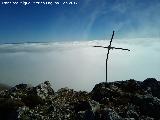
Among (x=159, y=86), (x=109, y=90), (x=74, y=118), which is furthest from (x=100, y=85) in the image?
(x=74, y=118)

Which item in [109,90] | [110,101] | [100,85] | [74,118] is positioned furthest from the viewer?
[100,85]

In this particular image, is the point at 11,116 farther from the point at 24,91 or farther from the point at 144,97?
the point at 144,97

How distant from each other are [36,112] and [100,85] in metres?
16.2

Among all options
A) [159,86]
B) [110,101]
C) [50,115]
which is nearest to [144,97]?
[110,101]

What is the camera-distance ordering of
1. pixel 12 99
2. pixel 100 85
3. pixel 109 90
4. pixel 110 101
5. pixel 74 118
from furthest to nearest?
pixel 100 85 < pixel 109 90 < pixel 110 101 < pixel 12 99 < pixel 74 118

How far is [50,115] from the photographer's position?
4088cm

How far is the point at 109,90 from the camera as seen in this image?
50969mm

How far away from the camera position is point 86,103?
4278cm

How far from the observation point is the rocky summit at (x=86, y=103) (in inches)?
1585

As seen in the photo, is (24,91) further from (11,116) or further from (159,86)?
(159,86)

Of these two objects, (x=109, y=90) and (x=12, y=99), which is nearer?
(x=12, y=99)

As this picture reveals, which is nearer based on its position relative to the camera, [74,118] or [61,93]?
[74,118]

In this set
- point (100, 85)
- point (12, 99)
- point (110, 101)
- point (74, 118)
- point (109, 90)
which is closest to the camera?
point (74, 118)

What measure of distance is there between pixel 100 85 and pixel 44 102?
12344 millimetres
